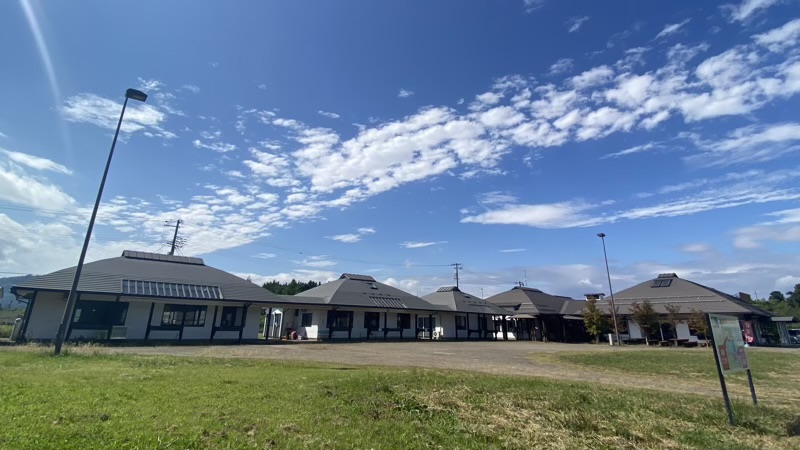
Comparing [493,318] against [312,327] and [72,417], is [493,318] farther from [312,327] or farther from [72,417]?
[72,417]

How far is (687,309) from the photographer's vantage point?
3759 cm

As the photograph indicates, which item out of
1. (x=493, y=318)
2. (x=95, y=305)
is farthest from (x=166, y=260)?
(x=493, y=318)

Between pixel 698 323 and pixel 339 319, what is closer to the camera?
pixel 698 323

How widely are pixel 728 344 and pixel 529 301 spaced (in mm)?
42381

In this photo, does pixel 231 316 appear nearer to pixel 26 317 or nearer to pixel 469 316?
pixel 26 317

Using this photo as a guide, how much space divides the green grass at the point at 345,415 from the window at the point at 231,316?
18.2 meters

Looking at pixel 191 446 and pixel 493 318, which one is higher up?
pixel 493 318

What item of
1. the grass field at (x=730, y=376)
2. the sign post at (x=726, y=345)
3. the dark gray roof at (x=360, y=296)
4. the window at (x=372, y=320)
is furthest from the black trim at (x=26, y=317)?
the sign post at (x=726, y=345)

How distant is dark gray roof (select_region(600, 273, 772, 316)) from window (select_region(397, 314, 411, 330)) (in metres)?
22.5

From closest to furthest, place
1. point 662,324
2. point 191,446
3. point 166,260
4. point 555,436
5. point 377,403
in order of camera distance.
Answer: point 191,446 → point 555,436 → point 377,403 → point 166,260 → point 662,324

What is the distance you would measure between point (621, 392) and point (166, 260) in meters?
31.0

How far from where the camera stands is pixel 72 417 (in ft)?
17.4

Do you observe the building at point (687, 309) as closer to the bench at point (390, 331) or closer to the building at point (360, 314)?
the building at point (360, 314)

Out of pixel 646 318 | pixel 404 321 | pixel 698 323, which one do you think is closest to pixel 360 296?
pixel 404 321
